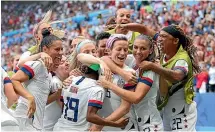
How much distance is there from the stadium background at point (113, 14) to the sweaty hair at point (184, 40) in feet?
12.9

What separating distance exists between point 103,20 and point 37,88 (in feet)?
58.4

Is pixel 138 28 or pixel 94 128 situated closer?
pixel 94 128

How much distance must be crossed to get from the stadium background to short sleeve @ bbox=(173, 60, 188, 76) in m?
4.22

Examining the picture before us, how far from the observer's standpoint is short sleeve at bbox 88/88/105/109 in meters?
5.34

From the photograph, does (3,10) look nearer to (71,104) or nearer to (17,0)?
(17,0)

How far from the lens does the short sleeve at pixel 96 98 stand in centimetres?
534

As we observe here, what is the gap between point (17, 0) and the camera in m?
31.0

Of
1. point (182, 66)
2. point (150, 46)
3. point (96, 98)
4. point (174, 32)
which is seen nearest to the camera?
point (96, 98)

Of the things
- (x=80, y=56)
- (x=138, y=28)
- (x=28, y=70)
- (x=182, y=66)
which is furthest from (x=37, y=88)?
(x=182, y=66)

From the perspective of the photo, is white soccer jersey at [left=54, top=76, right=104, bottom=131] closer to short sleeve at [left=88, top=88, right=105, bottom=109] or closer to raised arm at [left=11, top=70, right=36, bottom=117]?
short sleeve at [left=88, top=88, right=105, bottom=109]

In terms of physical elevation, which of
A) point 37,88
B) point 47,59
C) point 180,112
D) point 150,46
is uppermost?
point 150,46

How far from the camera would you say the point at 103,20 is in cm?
2350

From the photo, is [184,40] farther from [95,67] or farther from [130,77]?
[95,67]

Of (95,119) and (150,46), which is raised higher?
(150,46)
